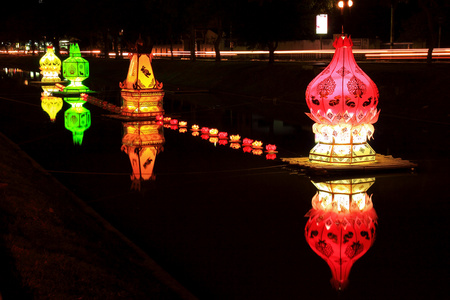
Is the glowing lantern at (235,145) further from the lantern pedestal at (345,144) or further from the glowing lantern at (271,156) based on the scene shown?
the lantern pedestal at (345,144)

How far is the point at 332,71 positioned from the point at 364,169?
8.31 ft

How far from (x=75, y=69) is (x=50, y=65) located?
11505mm

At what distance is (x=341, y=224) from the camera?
10453 mm

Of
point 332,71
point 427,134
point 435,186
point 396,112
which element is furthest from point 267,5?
point 435,186

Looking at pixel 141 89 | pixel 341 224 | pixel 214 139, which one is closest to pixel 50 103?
pixel 141 89

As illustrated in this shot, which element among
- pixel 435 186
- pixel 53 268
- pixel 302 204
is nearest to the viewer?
pixel 53 268

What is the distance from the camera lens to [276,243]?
9.58 m

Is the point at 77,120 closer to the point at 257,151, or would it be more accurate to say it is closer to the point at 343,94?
the point at 257,151

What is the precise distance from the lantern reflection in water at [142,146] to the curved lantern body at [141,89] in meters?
1.18

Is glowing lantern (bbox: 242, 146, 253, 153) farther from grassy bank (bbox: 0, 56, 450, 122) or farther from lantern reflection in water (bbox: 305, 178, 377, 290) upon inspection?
grassy bank (bbox: 0, 56, 450, 122)

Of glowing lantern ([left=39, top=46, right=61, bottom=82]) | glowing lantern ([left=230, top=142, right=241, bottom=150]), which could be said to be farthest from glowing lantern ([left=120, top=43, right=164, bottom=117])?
glowing lantern ([left=39, top=46, right=61, bottom=82])

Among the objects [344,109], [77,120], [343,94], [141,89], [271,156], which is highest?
[343,94]

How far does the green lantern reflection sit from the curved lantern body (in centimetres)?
202

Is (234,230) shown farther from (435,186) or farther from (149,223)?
(435,186)
